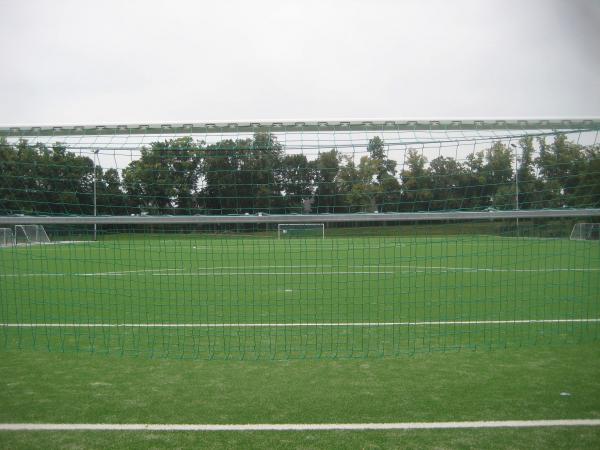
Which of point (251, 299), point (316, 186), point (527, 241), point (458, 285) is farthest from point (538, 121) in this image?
point (458, 285)

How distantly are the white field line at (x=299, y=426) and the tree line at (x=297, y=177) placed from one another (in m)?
2.08

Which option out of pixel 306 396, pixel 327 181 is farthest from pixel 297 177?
pixel 306 396

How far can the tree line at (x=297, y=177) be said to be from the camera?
17.4 ft

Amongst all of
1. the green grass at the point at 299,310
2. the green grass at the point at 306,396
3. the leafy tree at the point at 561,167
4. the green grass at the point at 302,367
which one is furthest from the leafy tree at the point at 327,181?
the leafy tree at the point at 561,167

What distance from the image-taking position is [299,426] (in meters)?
4.45

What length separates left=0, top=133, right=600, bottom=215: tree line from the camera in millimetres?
5289

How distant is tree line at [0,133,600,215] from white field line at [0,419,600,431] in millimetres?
2077

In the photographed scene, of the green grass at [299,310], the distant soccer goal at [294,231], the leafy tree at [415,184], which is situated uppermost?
the leafy tree at [415,184]

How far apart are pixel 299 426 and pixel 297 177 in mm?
2414

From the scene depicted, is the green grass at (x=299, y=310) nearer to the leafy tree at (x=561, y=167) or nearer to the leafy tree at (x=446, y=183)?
the leafy tree at (x=446, y=183)

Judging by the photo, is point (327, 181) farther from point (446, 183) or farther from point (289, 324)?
point (289, 324)

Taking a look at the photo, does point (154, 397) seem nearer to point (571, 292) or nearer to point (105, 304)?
point (105, 304)

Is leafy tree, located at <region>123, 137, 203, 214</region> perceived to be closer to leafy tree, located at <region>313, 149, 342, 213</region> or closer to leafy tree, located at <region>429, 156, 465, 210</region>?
leafy tree, located at <region>313, 149, 342, 213</region>

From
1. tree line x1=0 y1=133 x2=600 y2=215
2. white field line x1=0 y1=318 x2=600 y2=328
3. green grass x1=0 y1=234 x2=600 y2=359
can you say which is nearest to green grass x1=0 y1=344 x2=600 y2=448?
green grass x1=0 y1=234 x2=600 y2=359
